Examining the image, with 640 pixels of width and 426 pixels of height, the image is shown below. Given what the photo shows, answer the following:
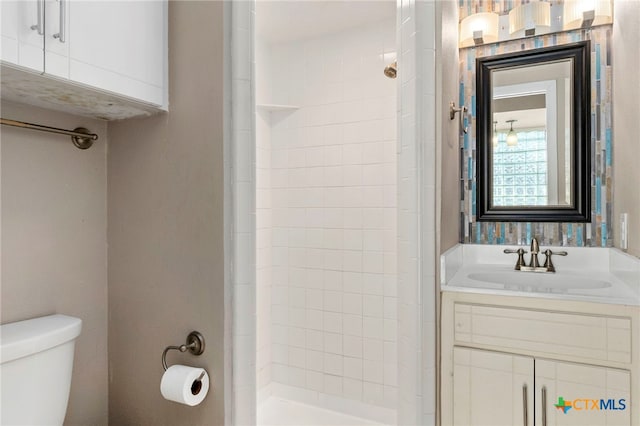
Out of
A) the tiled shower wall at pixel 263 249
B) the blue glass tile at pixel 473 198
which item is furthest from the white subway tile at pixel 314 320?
the blue glass tile at pixel 473 198

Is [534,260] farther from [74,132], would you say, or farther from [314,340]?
[74,132]

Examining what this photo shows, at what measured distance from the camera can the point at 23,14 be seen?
3.01 ft

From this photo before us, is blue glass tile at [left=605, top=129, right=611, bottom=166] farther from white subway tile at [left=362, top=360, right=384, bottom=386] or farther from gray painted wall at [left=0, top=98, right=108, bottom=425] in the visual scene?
gray painted wall at [left=0, top=98, right=108, bottom=425]

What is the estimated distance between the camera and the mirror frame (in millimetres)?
1862

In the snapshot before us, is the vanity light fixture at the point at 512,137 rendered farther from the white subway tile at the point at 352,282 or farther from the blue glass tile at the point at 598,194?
the white subway tile at the point at 352,282

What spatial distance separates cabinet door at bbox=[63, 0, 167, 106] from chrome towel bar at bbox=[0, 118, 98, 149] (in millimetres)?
279

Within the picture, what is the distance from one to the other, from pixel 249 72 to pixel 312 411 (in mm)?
1908

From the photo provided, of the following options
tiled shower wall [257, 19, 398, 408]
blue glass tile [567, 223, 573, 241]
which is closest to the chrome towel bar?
A: tiled shower wall [257, 19, 398, 408]

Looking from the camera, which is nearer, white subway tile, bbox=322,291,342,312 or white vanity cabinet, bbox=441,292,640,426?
white vanity cabinet, bbox=441,292,640,426

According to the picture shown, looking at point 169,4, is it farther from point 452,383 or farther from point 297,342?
point 297,342

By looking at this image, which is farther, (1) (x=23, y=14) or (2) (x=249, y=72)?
(2) (x=249, y=72)

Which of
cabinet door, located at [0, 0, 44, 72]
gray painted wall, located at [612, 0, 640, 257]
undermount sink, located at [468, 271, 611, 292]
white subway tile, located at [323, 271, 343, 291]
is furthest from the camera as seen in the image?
white subway tile, located at [323, 271, 343, 291]

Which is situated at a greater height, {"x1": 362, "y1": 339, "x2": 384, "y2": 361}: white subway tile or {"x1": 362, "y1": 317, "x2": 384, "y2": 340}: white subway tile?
{"x1": 362, "y1": 317, "x2": 384, "y2": 340}: white subway tile

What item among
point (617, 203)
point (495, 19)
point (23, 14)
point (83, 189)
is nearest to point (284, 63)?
point (495, 19)
